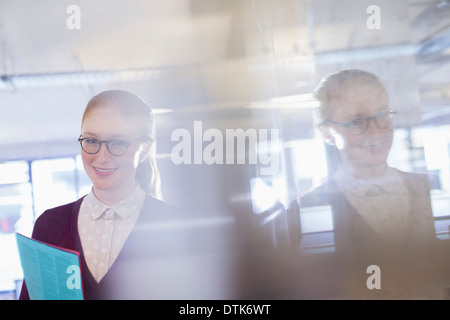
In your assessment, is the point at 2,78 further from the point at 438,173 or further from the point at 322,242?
the point at 438,173

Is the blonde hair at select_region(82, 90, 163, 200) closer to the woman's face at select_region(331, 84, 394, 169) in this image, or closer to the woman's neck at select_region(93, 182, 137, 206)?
the woman's neck at select_region(93, 182, 137, 206)

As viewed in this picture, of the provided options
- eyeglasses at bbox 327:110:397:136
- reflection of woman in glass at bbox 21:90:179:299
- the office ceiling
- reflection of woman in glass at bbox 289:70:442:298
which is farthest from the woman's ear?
eyeglasses at bbox 327:110:397:136

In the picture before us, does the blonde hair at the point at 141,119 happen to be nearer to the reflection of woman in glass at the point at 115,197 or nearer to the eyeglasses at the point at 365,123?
the reflection of woman in glass at the point at 115,197

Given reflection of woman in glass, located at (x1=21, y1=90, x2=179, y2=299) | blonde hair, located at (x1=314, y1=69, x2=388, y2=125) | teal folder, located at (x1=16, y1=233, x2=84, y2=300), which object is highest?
blonde hair, located at (x1=314, y1=69, x2=388, y2=125)

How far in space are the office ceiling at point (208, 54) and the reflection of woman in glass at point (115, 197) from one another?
8 centimetres

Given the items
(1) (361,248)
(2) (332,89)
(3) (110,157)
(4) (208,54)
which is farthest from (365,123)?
(3) (110,157)

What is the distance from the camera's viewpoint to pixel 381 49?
169cm

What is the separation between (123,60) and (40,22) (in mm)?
440

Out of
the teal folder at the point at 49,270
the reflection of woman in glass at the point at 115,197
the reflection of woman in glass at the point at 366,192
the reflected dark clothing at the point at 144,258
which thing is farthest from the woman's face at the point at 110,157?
the reflection of woman in glass at the point at 366,192

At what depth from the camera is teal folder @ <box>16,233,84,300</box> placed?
5.46 feet

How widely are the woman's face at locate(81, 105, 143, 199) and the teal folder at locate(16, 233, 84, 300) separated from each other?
0.33 meters

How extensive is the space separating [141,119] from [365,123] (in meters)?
0.99

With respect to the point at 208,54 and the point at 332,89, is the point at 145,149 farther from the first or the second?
the point at 332,89
